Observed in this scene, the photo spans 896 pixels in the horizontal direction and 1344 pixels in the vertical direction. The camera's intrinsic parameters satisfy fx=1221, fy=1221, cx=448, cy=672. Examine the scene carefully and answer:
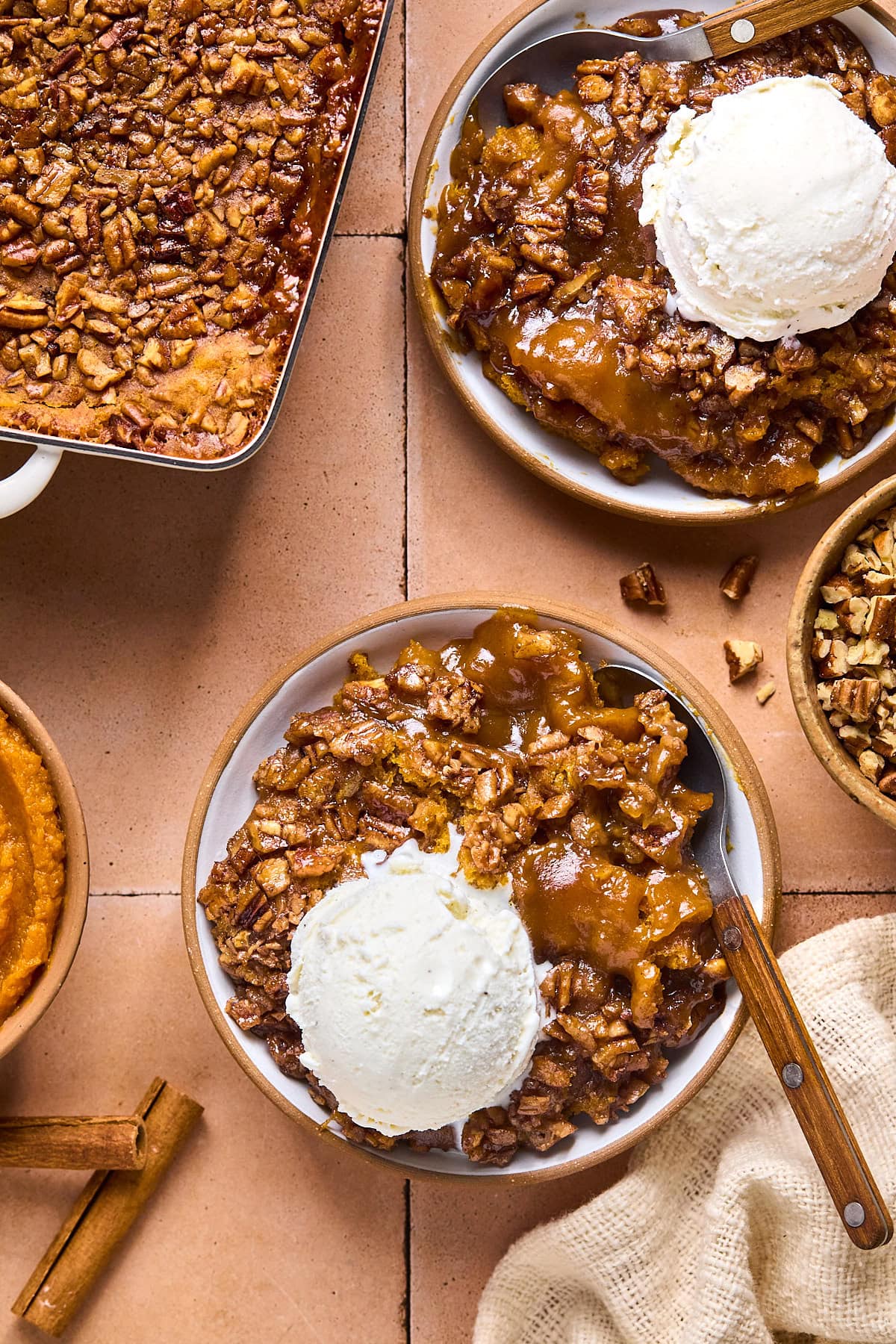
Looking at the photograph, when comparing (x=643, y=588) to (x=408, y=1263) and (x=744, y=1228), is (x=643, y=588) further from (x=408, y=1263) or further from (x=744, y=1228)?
(x=408, y=1263)

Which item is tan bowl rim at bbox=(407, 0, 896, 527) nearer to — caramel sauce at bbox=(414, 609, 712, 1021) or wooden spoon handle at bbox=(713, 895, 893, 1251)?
caramel sauce at bbox=(414, 609, 712, 1021)

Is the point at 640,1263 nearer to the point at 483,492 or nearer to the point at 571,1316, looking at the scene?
the point at 571,1316

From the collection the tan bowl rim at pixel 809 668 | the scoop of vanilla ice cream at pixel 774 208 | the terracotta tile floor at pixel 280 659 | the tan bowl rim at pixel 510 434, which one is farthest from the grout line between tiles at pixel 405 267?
the tan bowl rim at pixel 809 668

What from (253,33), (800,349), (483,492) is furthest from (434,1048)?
(253,33)

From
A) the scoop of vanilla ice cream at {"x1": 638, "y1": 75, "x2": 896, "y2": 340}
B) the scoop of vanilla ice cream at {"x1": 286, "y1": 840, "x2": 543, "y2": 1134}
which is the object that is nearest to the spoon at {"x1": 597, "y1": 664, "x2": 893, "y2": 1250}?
the scoop of vanilla ice cream at {"x1": 286, "y1": 840, "x2": 543, "y2": 1134}

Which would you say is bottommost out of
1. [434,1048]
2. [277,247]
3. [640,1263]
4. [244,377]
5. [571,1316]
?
[571,1316]

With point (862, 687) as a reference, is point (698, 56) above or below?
above

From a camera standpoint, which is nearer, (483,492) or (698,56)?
(698,56)
